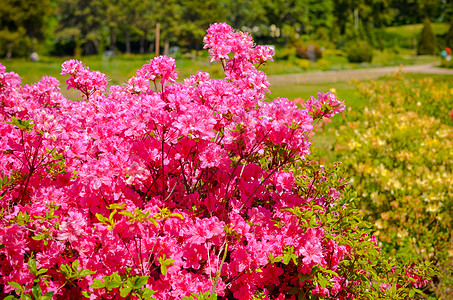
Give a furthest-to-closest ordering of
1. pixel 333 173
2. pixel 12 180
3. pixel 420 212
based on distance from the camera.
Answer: pixel 420 212, pixel 333 173, pixel 12 180

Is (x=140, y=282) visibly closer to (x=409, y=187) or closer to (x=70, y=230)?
(x=70, y=230)

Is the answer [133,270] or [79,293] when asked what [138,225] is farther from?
[79,293]

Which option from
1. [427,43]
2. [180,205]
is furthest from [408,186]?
[427,43]

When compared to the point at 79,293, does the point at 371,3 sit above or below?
above

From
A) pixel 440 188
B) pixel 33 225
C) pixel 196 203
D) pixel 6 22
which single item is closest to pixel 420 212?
pixel 440 188

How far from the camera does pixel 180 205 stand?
209 centimetres

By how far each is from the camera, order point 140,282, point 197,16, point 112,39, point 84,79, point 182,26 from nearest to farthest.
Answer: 1. point 140,282
2. point 84,79
3. point 182,26
4. point 197,16
5. point 112,39

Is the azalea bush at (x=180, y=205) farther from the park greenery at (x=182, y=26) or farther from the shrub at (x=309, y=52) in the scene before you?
the shrub at (x=309, y=52)

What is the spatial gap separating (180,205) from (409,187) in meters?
2.64

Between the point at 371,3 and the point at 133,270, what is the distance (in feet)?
242

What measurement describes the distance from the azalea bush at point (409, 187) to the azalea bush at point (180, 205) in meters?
1.32

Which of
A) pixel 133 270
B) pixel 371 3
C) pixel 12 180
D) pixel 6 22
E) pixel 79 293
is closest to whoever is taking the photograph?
pixel 133 270

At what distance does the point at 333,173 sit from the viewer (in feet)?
8.74

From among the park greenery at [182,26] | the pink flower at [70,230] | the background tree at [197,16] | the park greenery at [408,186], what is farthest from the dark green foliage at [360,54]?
the pink flower at [70,230]
